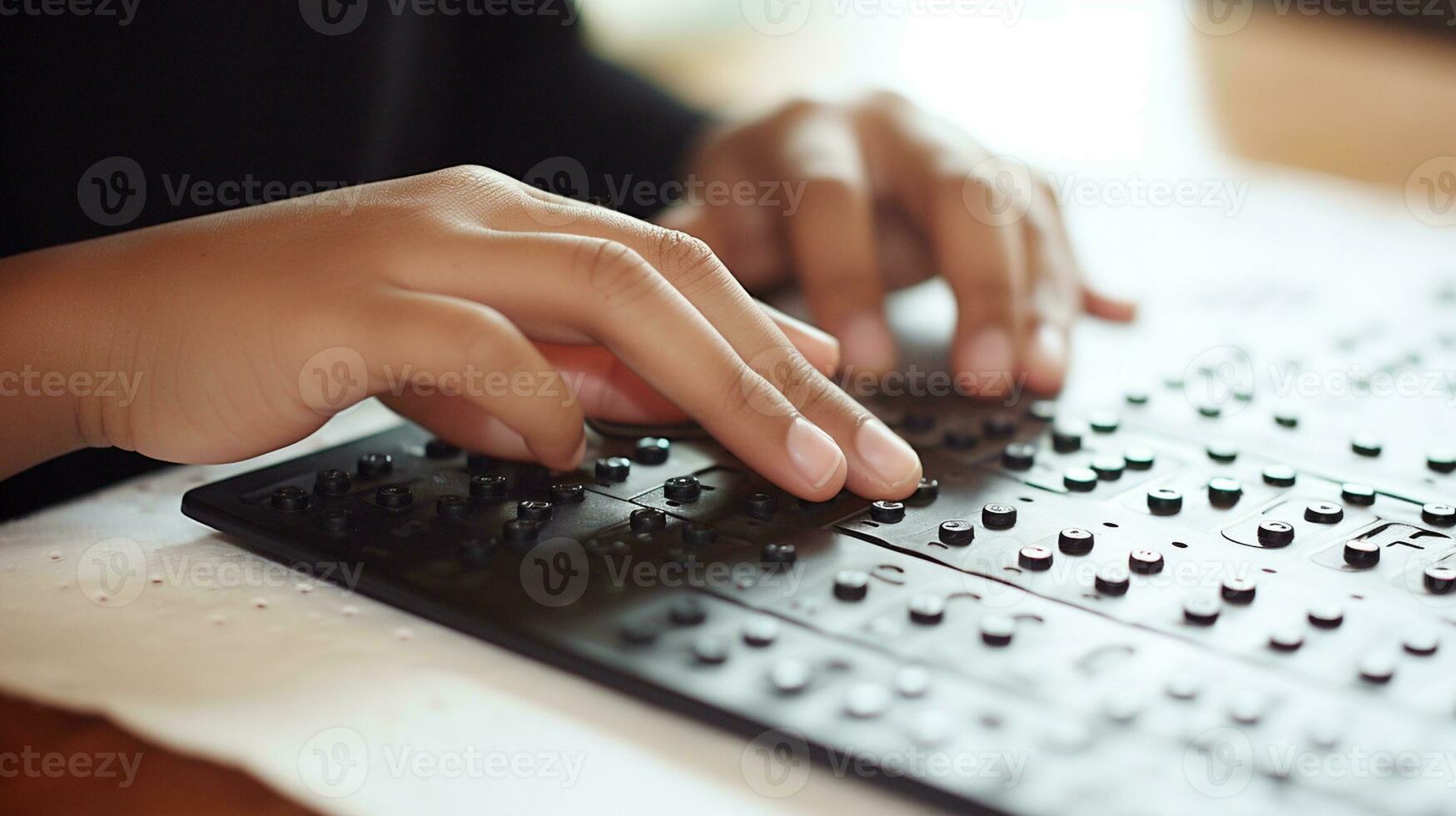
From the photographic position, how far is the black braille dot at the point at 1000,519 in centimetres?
51

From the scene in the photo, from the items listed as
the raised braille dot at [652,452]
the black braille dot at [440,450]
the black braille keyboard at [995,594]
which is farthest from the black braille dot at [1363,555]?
the black braille dot at [440,450]

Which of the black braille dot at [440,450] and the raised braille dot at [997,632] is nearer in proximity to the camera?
the raised braille dot at [997,632]

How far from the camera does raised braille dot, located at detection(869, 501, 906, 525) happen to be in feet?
1.69

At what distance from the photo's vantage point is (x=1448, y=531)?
0.52 metres

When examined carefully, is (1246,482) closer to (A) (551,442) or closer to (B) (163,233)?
(A) (551,442)

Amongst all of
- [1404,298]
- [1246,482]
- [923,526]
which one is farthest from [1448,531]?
[1404,298]

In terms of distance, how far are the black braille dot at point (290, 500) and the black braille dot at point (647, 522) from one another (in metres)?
0.15

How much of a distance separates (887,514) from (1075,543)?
0.27ft

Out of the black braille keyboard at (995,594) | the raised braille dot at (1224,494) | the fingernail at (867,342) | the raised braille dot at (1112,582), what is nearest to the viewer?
the black braille keyboard at (995,594)

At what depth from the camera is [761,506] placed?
0.52 meters

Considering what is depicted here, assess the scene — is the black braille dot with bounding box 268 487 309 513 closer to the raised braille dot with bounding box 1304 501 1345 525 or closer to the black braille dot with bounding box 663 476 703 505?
the black braille dot with bounding box 663 476 703 505

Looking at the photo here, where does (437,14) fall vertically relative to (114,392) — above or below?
above

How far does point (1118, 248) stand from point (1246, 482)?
0.60 metres

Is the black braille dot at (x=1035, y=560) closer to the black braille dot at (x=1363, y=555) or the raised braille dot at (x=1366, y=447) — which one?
the black braille dot at (x=1363, y=555)
